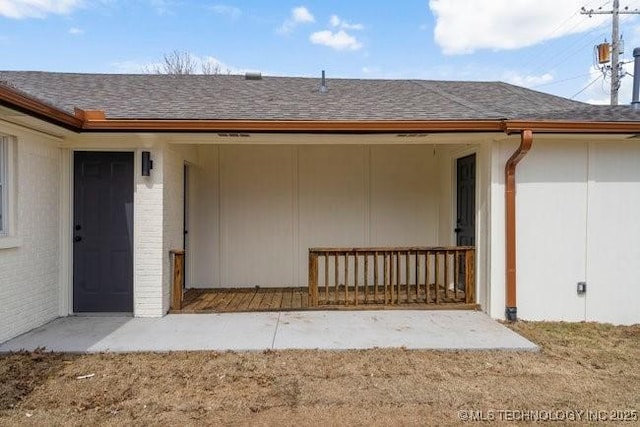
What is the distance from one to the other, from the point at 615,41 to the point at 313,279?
54.0ft

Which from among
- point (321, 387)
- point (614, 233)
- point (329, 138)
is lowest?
point (321, 387)

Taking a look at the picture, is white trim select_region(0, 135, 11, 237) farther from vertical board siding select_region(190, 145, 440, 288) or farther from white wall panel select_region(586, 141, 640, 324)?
white wall panel select_region(586, 141, 640, 324)

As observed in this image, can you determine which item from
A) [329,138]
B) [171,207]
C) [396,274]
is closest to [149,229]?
[171,207]

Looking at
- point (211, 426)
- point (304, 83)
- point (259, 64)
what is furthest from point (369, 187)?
point (259, 64)

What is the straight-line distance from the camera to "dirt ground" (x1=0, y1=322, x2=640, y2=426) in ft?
9.88

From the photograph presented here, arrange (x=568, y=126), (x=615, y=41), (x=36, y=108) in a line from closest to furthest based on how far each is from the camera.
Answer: (x=36, y=108), (x=568, y=126), (x=615, y=41)

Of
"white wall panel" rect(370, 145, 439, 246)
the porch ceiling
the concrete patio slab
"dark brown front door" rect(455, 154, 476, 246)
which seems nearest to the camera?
the concrete patio slab

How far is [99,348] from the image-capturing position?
13.9 ft

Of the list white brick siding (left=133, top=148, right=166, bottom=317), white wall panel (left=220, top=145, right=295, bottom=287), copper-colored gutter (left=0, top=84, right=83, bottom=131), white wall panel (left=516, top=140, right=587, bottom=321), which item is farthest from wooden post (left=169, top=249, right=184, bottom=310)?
white wall panel (left=516, top=140, right=587, bottom=321)

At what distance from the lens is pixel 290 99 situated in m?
6.36

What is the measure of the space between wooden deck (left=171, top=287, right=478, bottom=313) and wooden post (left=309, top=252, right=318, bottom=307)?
0.29 feet

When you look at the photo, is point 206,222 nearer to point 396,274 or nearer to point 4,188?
point 4,188

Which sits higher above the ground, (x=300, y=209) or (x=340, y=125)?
(x=340, y=125)

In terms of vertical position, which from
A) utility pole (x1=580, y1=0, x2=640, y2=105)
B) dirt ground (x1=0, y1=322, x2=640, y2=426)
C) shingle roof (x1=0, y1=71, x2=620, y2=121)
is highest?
utility pole (x1=580, y1=0, x2=640, y2=105)
